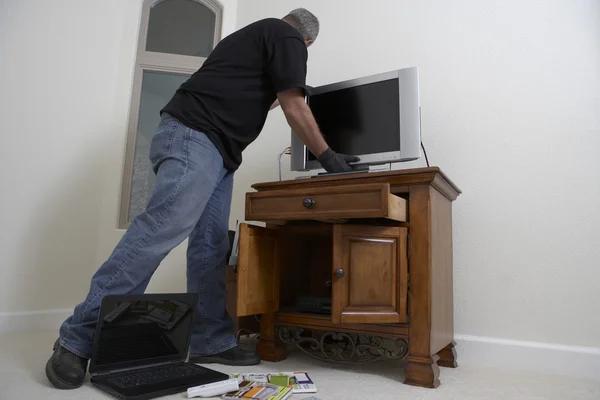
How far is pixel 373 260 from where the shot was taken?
1.34 metres

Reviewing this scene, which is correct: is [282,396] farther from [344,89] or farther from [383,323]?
[344,89]

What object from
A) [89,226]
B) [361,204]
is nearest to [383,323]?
[361,204]

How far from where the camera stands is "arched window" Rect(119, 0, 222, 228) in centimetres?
237

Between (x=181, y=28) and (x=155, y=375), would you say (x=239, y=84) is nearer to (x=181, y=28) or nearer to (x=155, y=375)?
(x=155, y=375)

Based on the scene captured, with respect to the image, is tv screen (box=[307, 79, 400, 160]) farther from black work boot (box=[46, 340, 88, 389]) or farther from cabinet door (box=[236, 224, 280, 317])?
black work boot (box=[46, 340, 88, 389])

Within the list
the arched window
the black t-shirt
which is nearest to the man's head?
the black t-shirt

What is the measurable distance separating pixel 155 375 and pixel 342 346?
2.33 feet

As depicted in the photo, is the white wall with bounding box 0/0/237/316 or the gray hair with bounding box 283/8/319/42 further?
the white wall with bounding box 0/0/237/316

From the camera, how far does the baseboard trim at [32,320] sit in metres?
1.86

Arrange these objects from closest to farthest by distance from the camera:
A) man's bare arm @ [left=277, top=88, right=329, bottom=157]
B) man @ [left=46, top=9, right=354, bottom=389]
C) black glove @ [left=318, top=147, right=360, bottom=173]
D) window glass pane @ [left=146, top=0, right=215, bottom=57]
Result: man @ [left=46, top=9, right=354, bottom=389]
man's bare arm @ [left=277, top=88, right=329, bottom=157]
black glove @ [left=318, top=147, right=360, bottom=173]
window glass pane @ [left=146, top=0, right=215, bottom=57]

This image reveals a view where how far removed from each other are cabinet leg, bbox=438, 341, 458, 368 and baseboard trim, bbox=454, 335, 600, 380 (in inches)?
4.6

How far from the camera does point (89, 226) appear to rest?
7.11ft

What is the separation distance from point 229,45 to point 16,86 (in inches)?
48.1

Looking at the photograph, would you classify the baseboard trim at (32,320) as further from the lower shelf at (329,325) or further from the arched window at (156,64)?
the lower shelf at (329,325)
